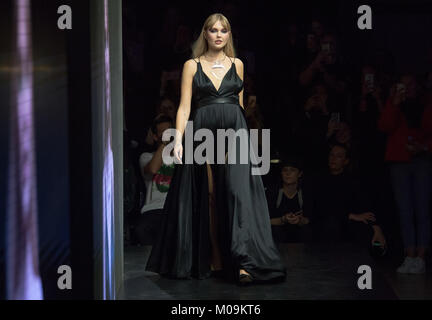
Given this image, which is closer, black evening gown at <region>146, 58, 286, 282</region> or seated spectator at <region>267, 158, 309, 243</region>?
black evening gown at <region>146, 58, 286, 282</region>

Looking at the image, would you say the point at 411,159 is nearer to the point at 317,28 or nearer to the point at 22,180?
the point at 317,28

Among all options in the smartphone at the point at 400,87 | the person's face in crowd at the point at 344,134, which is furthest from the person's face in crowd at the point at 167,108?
the smartphone at the point at 400,87

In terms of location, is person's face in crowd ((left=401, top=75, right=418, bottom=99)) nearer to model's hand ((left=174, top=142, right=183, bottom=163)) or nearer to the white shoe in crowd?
the white shoe in crowd

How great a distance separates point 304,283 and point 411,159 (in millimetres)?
1418

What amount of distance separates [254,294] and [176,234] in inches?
27.3

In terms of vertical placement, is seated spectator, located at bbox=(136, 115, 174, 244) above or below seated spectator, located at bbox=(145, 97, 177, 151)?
below

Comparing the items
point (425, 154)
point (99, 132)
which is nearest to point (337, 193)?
point (425, 154)

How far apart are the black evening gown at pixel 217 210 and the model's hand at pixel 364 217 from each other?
1.20 metres

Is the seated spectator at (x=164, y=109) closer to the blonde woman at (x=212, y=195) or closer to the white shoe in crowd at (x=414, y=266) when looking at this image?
the blonde woman at (x=212, y=195)

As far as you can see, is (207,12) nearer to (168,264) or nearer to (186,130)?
(186,130)

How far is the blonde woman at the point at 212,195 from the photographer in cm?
479

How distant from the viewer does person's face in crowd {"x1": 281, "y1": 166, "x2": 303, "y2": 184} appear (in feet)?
19.4

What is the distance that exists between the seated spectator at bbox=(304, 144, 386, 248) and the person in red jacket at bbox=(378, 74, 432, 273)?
264mm

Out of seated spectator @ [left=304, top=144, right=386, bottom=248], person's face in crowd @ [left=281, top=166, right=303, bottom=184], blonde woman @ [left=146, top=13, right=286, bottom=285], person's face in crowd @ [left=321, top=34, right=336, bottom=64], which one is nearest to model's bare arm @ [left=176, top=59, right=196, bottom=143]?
A: blonde woman @ [left=146, top=13, right=286, bottom=285]
